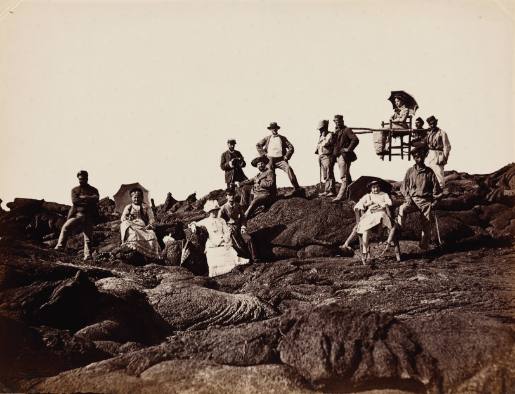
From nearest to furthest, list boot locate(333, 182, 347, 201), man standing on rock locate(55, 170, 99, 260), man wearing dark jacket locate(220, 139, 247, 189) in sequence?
man standing on rock locate(55, 170, 99, 260)
boot locate(333, 182, 347, 201)
man wearing dark jacket locate(220, 139, 247, 189)

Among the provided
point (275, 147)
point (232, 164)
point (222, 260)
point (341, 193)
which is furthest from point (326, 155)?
point (222, 260)

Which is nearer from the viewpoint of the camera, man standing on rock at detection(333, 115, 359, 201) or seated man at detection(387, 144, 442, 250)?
seated man at detection(387, 144, 442, 250)

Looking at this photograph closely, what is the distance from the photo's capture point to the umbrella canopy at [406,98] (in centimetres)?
1474

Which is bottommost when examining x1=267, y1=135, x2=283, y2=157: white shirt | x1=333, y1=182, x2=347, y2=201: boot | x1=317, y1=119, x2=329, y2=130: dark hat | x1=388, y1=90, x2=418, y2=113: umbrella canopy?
x1=333, y1=182, x2=347, y2=201: boot

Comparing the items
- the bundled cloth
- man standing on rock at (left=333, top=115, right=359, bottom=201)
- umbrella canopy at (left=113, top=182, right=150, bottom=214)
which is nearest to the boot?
man standing on rock at (left=333, top=115, right=359, bottom=201)

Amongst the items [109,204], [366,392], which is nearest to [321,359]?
[366,392]

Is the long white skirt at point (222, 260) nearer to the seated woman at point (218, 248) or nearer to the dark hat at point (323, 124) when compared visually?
the seated woman at point (218, 248)

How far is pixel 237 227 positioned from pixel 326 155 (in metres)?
2.92

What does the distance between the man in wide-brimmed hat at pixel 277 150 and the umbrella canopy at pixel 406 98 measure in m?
2.42

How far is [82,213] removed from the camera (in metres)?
13.9

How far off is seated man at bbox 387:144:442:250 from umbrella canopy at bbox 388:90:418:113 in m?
1.49

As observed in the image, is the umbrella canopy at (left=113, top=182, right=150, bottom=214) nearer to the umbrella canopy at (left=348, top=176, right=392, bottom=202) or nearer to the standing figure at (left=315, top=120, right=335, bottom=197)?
the standing figure at (left=315, top=120, right=335, bottom=197)

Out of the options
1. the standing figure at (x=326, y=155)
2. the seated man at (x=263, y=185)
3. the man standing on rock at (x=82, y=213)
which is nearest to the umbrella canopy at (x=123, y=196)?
the man standing on rock at (x=82, y=213)

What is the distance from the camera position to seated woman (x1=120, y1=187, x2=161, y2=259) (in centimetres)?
1382
